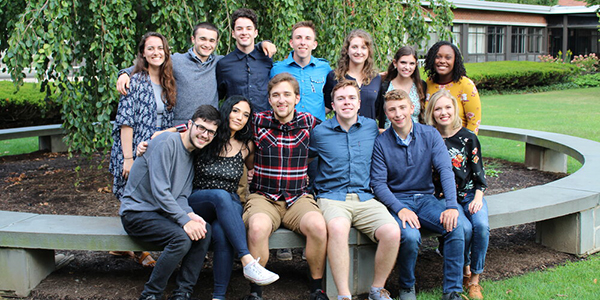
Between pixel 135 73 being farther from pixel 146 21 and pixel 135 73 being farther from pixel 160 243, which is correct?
pixel 146 21

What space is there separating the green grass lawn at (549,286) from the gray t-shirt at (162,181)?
1.55m

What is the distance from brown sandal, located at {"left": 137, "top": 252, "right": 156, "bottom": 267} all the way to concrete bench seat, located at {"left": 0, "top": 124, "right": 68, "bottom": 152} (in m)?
4.48

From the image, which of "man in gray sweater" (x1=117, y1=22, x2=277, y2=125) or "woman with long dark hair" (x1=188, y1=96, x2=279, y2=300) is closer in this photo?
"woman with long dark hair" (x1=188, y1=96, x2=279, y2=300)

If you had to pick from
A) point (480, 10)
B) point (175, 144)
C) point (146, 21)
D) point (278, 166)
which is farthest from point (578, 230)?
point (480, 10)

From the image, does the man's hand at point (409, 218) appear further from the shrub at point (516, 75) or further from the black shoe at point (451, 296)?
the shrub at point (516, 75)

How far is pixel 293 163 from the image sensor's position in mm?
3504

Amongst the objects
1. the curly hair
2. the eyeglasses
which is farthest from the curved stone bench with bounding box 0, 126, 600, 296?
the curly hair

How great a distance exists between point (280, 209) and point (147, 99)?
117 cm

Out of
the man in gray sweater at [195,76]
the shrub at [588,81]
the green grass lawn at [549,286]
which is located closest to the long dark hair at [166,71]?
the man in gray sweater at [195,76]

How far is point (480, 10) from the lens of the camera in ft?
90.3

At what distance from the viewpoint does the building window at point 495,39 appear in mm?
28938

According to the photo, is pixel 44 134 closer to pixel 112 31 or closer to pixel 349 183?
pixel 112 31

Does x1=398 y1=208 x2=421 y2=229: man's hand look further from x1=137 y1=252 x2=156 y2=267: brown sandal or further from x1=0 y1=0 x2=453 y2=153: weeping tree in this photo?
x1=0 y1=0 x2=453 y2=153: weeping tree

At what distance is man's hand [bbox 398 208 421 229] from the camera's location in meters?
3.27
